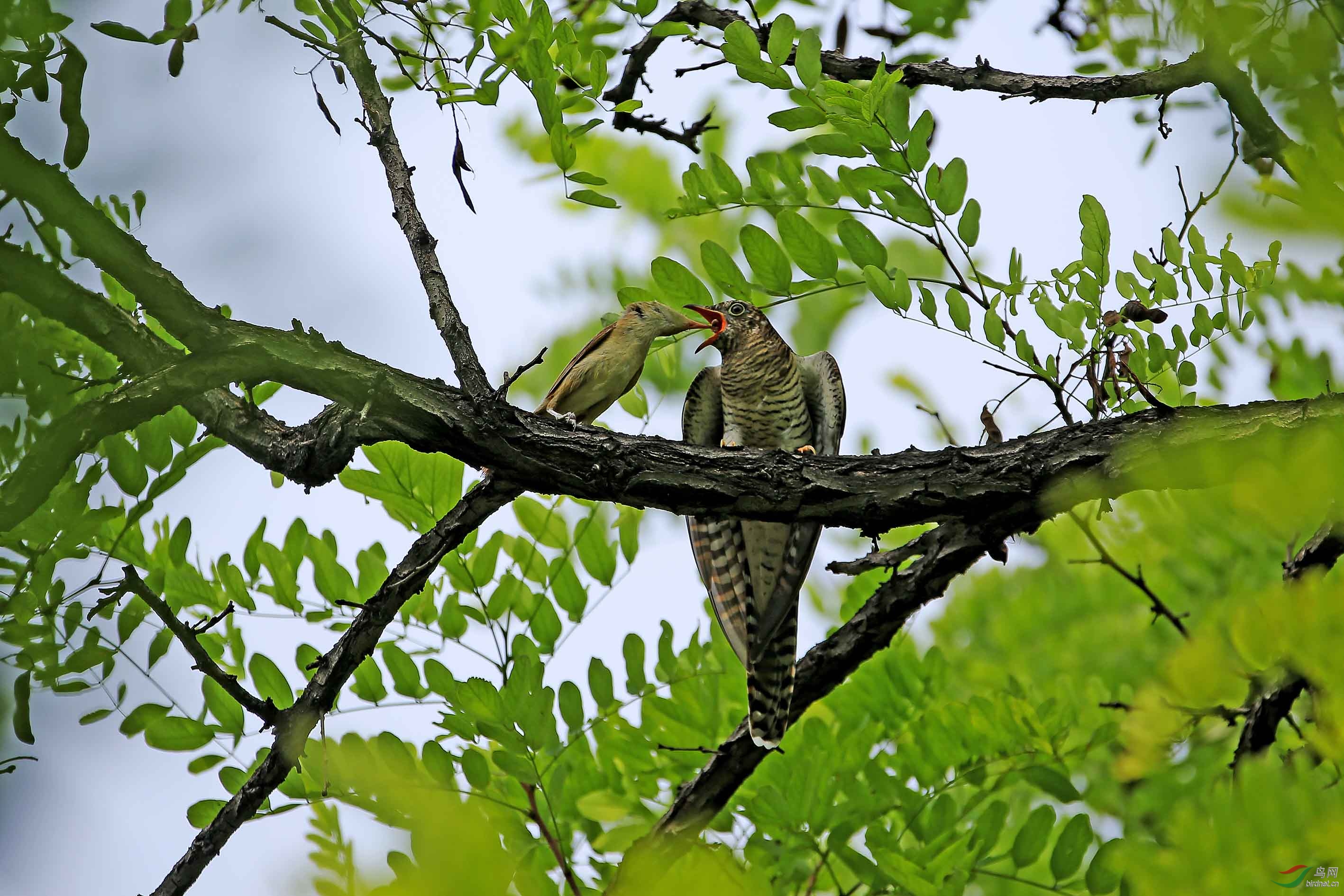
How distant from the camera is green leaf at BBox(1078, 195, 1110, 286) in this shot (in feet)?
8.42

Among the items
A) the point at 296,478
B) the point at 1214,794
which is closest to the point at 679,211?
the point at 296,478

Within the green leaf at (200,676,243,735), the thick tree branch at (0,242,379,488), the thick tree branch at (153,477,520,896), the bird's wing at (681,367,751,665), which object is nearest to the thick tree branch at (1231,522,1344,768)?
the bird's wing at (681,367,751,665)

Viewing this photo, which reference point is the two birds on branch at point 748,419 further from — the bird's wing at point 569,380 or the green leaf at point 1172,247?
the green leaf at point 1172,247

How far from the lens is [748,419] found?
14.1ft

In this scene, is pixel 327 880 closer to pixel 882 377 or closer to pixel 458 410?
pixel 458 410

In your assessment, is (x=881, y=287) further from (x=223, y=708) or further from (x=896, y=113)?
(x=223, y=708)

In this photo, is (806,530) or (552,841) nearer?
(552,841)

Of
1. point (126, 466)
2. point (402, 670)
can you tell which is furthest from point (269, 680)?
point (126, 466)

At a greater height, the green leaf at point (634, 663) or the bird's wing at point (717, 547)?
the bird's wing at point (717, 547)

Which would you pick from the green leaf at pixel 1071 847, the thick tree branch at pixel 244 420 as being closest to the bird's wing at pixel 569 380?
the thick tree branch at pixel 244 420

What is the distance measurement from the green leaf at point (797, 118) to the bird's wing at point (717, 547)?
138 cm

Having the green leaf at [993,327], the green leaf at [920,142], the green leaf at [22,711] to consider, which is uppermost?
the green leaf at [920,142]

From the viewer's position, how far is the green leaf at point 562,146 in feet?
7.99

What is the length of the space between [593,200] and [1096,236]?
4.20 feet
